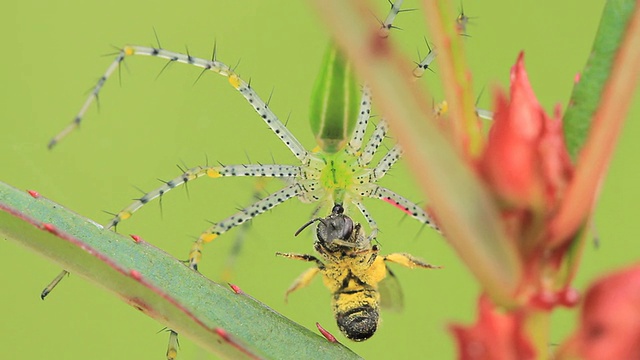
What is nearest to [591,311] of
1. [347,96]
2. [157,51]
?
[347,96]

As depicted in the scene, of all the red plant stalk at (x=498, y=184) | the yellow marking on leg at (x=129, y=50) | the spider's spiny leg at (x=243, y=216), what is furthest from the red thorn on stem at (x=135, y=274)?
the yellow marking on leg at (x=129, y=50)

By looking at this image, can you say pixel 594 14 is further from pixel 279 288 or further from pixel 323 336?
pixel 323 336

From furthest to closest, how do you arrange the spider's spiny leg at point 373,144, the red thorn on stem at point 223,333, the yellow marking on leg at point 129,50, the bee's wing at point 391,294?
the yellow marking on leg at point 129,50 < the spider's spiny leg at point 373,144 < the bee's wing at point 391,294 < the red thorn on stem at point 223,333

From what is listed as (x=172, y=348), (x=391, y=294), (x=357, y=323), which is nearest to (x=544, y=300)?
(x=357, y=323)

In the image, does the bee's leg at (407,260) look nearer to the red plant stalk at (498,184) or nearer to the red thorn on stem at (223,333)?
the red thorn on stem at (223,333)

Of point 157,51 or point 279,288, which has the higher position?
point 157,51

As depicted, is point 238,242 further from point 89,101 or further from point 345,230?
point 345,230
